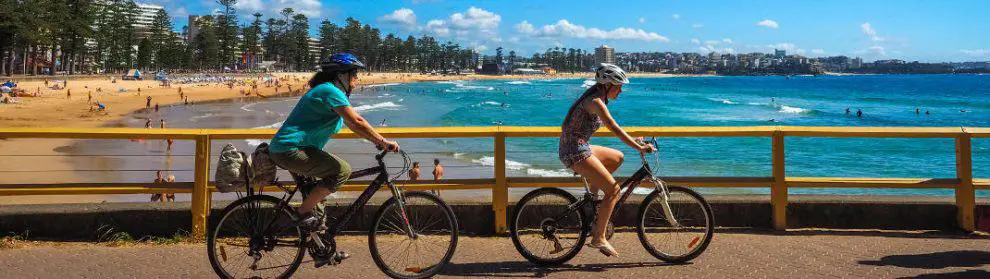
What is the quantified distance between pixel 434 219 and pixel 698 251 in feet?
6.39

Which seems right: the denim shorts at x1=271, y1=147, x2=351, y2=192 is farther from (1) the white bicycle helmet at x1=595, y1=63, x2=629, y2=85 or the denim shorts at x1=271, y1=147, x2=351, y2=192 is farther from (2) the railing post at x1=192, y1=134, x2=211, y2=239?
(1) the white bicycle helmet at x1=595, y1=63, x2=629, y2=85

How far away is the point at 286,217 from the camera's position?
488 centimetres

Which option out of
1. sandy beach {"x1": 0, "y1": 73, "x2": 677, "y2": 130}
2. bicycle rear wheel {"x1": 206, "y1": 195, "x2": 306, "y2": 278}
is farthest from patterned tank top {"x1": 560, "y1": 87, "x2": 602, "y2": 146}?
sandy beach {"x1": 0, "y1": 73, "x2": 677, "y2": 130}

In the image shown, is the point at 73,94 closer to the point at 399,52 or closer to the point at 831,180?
the point at 831,180

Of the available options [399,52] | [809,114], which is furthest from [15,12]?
[399,52]

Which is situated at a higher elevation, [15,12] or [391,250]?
[15,12]

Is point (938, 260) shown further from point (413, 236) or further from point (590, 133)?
point (413, 236)

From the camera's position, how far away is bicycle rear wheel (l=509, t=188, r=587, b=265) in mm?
5418

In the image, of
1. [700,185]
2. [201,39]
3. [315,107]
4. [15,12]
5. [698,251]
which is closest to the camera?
[315,107]

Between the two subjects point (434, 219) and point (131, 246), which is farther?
point (131, 246)

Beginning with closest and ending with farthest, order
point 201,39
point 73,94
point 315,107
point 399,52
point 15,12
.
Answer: point 315,107 → point 73,94 → point 15,12 → point 201,39 → point 399,52

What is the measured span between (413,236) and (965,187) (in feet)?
15.3

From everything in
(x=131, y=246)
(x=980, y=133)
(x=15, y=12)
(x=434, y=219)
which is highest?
(x=15, y=12)

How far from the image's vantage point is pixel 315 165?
470cm
